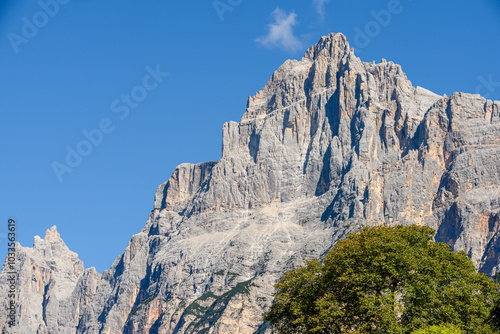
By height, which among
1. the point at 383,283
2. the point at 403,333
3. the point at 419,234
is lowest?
the point at 403,333

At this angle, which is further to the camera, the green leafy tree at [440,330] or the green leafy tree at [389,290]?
the green leafy tree at [389,290]

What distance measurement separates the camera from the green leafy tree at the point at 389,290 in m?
76.6

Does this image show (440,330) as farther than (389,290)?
No

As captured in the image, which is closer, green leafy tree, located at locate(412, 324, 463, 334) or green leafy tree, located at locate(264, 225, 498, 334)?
green leafy tree, located at locate(412, 324, 463, 334)

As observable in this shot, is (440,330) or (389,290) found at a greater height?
(389,290)

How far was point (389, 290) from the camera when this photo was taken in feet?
260

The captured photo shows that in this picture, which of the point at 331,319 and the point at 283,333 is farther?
the point at 283,333

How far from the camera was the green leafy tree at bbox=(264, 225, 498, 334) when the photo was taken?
251 ft

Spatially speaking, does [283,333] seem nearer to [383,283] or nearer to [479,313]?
[383,283]

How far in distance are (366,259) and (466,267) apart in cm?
1033

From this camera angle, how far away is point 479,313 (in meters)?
77.9

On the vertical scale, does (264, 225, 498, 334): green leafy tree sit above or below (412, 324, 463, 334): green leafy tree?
above

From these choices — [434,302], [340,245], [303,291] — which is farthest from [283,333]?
[434,302]

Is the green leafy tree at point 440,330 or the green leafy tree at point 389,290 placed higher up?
the green leafy tree at point 389,290
